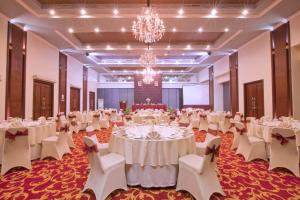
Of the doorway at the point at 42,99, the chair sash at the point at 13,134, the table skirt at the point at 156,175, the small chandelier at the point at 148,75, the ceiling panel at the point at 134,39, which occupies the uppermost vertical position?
the ceiling panel at the point at 134,39

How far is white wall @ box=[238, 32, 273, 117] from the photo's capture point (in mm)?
8148

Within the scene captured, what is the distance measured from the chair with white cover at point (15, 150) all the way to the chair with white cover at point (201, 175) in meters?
2.98

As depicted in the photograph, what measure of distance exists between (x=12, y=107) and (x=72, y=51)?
5.19m

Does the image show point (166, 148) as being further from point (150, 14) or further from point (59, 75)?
point (59, 75)

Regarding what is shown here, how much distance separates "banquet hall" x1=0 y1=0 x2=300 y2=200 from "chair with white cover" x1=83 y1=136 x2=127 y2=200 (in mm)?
15

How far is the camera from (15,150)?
3.68 meters

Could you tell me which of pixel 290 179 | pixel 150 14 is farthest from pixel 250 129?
pixel 150 14

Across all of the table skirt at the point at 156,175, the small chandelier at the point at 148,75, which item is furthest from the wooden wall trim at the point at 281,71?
the table skirt at the point at 156,175

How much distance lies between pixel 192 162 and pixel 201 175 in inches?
9.5

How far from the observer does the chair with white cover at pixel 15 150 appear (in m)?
3.56

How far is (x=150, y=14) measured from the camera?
4.41 meters

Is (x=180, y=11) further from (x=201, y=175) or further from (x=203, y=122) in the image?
(x=201, y=175)

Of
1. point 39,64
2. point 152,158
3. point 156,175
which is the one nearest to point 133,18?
point 39,64

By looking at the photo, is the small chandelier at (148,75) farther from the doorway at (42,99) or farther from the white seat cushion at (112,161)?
the white seat cushion at (112,161)
